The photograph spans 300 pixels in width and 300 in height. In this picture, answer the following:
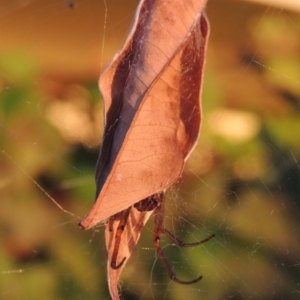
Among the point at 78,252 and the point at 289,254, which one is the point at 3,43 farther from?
the point at 289,254

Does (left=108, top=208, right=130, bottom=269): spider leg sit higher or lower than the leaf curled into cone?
lower

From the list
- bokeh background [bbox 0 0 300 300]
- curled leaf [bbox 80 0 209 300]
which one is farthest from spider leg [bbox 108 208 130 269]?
bokeh background [bbox 0 0 300 300]

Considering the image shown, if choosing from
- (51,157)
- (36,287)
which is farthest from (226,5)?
(36,287)

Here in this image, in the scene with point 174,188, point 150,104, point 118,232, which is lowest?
point 174,188

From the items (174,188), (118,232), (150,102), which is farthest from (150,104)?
(174,188)

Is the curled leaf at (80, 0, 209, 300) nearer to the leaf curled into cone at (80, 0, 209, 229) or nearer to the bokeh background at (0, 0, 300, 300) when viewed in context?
the leaf curled into cone at (80, 0, 209, 229)

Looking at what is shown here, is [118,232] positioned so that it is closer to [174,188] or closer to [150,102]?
[150,102]
